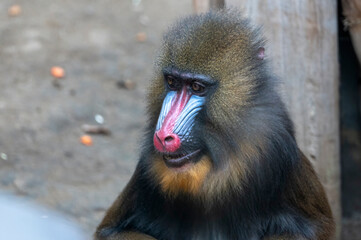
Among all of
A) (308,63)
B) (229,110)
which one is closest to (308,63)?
(308,63)

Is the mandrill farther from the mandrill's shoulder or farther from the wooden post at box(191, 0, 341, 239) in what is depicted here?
the wooden post at box(191, 0, 341, 239)

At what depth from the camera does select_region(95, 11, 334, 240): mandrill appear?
11.6 feet

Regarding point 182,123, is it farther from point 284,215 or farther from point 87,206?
point 87,206

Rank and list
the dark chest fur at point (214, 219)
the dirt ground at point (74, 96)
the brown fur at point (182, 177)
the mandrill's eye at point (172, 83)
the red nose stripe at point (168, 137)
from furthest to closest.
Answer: the dirt ground at point (74, 96) → the dark chest fur at point (214, 219) → the mandrill's eye at point (172, 83) → the brown fur at point (182, 177) → the red nose stripe at point (168, 137)

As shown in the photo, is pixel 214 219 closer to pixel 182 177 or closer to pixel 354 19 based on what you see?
pixel 182 177

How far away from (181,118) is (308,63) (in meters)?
1.34

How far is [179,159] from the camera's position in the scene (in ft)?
11.3

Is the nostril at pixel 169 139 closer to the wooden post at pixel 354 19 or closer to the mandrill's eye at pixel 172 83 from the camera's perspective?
the mandrill's eye at pixel 172 83

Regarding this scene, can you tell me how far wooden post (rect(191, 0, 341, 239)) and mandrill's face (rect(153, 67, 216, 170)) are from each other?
94 cm

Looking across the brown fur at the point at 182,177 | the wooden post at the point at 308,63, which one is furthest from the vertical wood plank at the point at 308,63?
the brown fur at the point at 182,177

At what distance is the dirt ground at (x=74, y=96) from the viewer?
231 inches

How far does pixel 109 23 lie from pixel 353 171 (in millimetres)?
4177

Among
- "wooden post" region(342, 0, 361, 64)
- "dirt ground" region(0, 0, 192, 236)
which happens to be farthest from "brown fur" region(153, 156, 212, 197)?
"dirt ground" region(0, 0, 192, 236)

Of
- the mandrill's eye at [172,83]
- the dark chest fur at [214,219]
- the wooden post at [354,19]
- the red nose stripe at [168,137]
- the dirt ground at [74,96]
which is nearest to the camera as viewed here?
the red nose stripe at [168,137]
